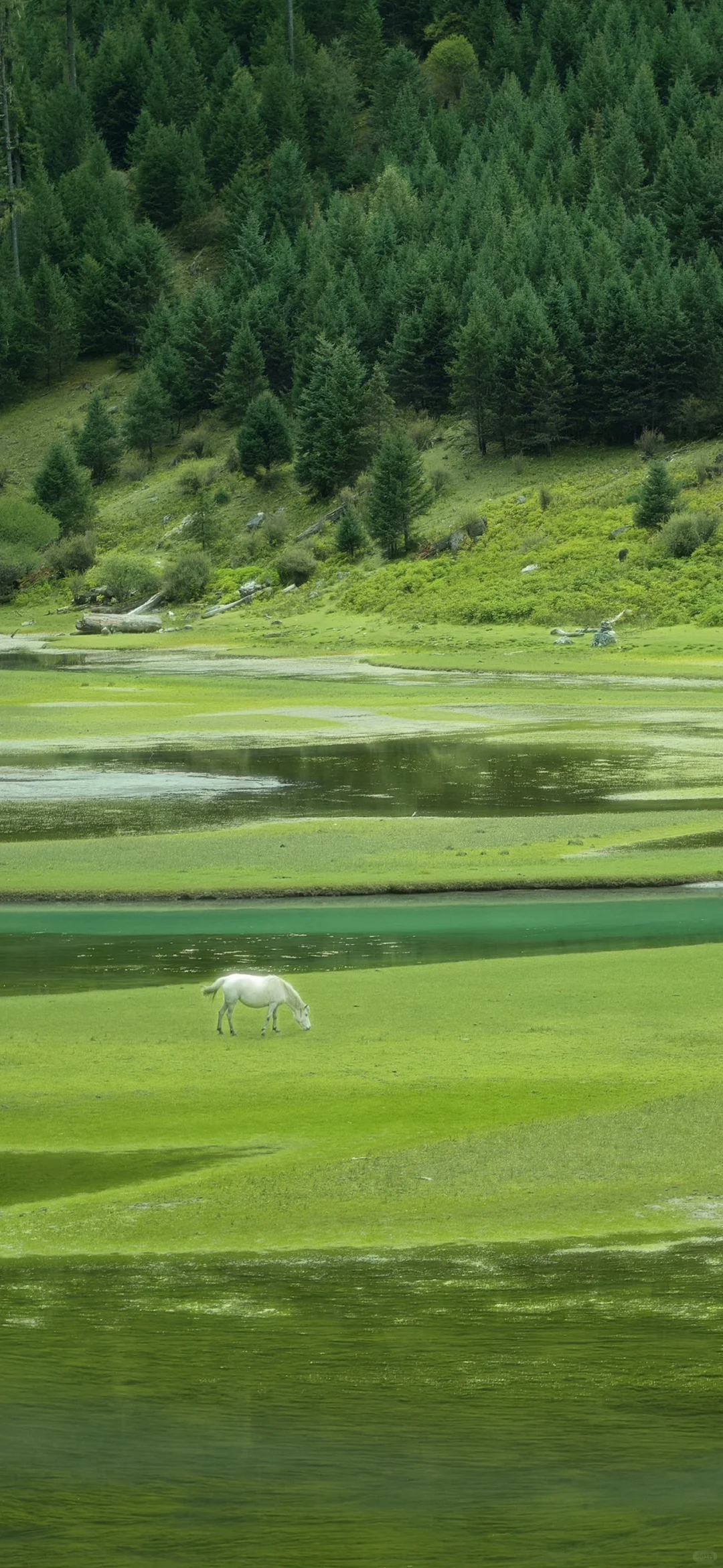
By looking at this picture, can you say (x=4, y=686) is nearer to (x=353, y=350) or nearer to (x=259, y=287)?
(x=353, y=350)

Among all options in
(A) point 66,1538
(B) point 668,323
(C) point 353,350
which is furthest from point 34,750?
(C) point 353,350

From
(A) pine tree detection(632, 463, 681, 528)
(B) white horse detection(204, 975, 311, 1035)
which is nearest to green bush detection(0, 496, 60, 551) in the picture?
(A) pine tree detection(632, 463, 681, 528)

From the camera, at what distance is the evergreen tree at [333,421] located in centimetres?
8775

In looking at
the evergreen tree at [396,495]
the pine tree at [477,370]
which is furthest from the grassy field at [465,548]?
the pine tree at [477,370]

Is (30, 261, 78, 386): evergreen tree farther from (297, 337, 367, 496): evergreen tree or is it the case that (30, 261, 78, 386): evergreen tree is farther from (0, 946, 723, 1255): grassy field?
(0, 946, 723, 1255): grassy field

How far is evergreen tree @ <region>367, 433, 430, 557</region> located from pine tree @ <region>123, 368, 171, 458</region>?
28026mm

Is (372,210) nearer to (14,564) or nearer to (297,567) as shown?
(14,564)

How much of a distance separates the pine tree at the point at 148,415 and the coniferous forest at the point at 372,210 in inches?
9.6

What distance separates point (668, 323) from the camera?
7856 centimetres

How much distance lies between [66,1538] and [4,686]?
45830 mm

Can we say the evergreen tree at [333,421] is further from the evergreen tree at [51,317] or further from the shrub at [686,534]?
the evergreen tree at [51,317]

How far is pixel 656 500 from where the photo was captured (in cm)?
7006

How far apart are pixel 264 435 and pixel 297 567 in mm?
15612

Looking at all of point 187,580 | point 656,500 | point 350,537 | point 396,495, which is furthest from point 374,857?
point 187,580
